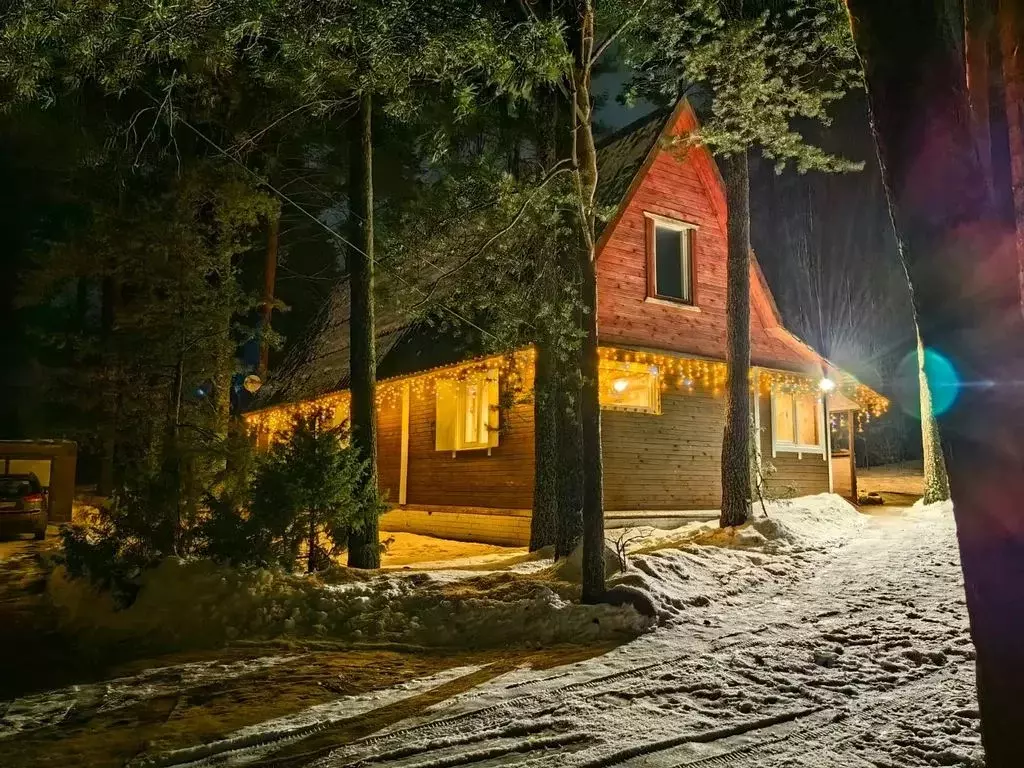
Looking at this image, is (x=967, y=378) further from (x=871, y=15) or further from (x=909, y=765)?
(x=909, y=765)

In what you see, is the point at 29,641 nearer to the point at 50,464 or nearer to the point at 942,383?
the point at 942,383

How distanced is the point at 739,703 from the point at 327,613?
14.1ft

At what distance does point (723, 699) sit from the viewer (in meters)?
4.94

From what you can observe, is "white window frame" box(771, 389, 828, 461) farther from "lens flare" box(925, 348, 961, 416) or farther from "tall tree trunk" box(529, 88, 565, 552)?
"lens flare" box(925, 348, 961, 416)

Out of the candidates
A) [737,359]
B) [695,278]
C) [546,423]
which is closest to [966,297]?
[546,423]

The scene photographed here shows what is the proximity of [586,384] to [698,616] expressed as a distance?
273 cm

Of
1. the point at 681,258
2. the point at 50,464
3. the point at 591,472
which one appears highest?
the point at 681,258

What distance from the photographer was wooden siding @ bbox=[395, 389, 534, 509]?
14562 millimetres

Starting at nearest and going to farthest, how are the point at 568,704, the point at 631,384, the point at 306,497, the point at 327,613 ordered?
the point at 568,704
the point at 327,613
the point at 306,497
the point at 631,384

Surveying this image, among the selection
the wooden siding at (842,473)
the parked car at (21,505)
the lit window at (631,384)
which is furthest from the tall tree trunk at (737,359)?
the parked car at (21,505)

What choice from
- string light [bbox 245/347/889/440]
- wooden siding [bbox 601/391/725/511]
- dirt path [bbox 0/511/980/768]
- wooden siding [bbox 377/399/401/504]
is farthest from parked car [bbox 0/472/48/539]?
wooden siding [bbox 601/391/725/511]

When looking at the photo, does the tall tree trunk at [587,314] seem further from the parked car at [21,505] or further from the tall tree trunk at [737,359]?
the parked car at [21,505]

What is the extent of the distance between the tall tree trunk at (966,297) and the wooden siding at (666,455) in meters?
11.5

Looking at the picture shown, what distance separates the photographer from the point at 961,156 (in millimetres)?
2746
